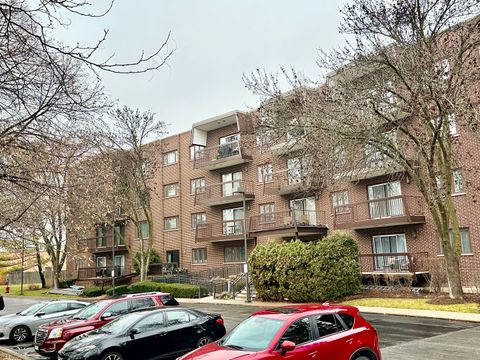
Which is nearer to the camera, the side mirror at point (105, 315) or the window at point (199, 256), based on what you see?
the side mirror at point (105, 315)

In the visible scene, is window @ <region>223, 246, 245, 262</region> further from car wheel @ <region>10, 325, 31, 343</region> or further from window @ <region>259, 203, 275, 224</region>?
car wheel @ <region>10, 325, 31, 343</region>

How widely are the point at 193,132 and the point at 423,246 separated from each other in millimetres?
19203

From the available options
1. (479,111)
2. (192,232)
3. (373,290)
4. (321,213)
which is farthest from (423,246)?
(192,232)

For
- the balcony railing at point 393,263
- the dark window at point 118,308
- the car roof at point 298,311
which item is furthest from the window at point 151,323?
the balcony railing at point 393,263

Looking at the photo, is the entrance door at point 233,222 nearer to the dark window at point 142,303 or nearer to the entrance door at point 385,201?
the entrance door at point 385,201

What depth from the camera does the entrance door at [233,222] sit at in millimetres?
32969

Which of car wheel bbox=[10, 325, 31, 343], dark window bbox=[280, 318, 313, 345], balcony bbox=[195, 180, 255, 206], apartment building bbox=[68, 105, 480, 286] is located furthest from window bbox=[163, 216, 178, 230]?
dark window bbox=[280, 318, 313, 345]

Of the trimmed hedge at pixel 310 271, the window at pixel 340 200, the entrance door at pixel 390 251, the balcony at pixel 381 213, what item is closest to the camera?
the trimmed hedge at pixel 310 271

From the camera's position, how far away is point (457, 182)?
76.6ft

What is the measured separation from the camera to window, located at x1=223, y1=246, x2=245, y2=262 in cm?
3319

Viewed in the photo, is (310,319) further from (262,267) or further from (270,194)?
(270,194)

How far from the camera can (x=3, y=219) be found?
11320 millimetres

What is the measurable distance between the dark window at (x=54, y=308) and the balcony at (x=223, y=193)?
16902mm

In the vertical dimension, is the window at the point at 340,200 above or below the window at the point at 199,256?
above
